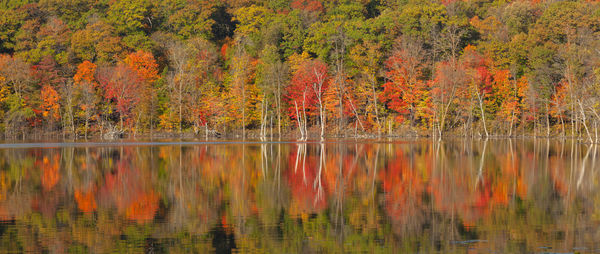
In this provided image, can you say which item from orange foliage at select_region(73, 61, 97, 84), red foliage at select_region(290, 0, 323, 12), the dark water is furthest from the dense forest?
the dark water

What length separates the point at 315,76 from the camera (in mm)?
71062

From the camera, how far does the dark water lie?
492 inches

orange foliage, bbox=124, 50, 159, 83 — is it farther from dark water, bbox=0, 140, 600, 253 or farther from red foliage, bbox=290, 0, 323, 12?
dark water, bbox=0, 140, 600, 253

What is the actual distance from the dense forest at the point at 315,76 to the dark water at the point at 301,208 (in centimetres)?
3985

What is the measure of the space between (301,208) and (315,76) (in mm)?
54844

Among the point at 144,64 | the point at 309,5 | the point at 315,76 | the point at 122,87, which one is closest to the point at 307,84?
the point at 315,76

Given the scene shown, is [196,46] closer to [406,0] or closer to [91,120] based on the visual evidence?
[91,120]

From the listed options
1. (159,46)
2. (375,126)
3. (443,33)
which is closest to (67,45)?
(159,46)

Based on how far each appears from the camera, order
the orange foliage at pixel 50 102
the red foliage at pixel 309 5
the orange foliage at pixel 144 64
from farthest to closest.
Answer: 1. the red foliage at pixel 309 5
2. the orange foliage at pixel 144 64
3. the orange foliage at pixel 50 102

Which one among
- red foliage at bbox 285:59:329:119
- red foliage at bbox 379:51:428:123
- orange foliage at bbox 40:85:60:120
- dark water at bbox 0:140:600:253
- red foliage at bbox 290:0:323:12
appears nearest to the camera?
dark water at bbox 0:140:600:253

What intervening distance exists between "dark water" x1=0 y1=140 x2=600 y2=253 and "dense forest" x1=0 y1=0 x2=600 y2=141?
131 ft

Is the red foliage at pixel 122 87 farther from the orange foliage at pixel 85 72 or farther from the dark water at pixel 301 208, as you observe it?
the dark water at pixel 301 208

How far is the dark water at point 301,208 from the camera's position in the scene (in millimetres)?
12492

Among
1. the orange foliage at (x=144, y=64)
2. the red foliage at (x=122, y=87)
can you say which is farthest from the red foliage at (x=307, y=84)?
the orange foliage at (x=144, y=64)
